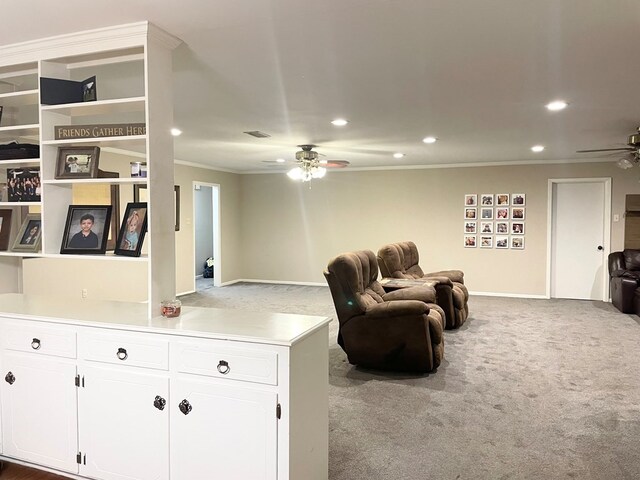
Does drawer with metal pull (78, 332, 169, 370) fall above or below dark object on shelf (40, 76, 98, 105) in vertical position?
below

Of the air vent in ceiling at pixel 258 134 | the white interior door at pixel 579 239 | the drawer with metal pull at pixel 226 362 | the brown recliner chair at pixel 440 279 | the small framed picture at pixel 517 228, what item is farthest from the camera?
the small framed picture at pixel 517 228

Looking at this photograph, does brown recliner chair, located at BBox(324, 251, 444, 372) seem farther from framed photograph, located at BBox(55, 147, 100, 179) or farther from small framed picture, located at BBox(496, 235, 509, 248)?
small framed picture, located at BBox(496, 235, 509, 248)

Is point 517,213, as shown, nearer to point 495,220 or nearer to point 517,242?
point 495,220

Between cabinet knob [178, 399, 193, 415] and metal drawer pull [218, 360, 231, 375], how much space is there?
0.24 m

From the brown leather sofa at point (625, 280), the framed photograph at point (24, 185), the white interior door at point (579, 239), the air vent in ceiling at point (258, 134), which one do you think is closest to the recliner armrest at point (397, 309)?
the air vent in ceiling at point (258, 134)

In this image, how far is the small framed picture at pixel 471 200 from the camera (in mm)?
8195

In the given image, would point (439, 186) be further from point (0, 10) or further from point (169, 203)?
point (0, 10)

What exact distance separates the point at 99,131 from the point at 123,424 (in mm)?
1536

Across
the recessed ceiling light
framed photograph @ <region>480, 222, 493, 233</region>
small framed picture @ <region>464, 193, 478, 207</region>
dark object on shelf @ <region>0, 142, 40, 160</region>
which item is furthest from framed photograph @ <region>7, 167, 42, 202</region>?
framed photograph @ <region>480, 222, 493, 233</region>

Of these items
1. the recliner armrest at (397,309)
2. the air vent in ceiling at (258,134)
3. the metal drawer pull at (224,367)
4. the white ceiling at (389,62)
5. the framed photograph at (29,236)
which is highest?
the air vent in ceiling at (258,134)

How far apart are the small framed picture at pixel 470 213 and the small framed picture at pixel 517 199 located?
2.02 feet

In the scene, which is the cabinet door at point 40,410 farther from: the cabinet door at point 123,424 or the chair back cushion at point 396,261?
the chair back cushion at point 396,261

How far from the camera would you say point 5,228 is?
3023 mm

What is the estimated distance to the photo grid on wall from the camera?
7.99 m
